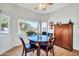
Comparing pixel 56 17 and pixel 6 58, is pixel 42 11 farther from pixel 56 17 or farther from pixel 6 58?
pixel 6 58

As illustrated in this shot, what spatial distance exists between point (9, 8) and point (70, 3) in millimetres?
1112

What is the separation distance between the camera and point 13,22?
203 centimetres

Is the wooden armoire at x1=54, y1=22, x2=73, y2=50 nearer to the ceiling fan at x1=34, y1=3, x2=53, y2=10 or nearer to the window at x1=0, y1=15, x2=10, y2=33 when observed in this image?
the ceiling fan at x1=34, y1=3, x2=53, y2=10

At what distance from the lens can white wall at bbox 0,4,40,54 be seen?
195 cm

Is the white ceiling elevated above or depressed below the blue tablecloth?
above

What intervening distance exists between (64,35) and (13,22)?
1.01 metres

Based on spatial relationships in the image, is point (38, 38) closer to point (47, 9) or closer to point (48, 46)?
point (48, 46)

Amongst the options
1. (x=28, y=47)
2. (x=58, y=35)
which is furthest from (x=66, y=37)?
(x=28, y=47)

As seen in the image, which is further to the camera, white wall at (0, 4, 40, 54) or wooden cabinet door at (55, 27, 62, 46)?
wooden cabinet door at (55, 27, 62, 46)

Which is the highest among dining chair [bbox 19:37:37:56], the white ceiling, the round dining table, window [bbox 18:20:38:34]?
the white ceiling

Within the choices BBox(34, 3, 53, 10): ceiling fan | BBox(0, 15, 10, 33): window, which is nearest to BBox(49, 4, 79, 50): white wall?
BBox(34, 3, 53, 10): ceiling fan

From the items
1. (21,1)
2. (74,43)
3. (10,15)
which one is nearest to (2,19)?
(10,15)

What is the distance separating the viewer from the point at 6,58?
2031 millimetres

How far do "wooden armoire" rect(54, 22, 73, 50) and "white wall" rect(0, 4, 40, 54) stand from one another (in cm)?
46
